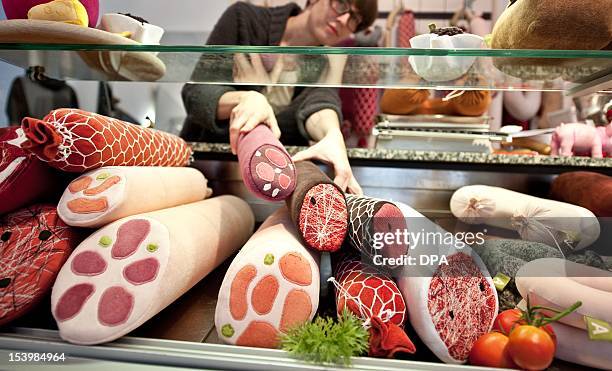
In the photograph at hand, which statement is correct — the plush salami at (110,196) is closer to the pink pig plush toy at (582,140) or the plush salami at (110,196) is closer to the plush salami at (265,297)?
the plush salami at (265,297)

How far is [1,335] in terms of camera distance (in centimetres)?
61

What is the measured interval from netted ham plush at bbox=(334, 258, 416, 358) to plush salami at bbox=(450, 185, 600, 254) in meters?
0.27

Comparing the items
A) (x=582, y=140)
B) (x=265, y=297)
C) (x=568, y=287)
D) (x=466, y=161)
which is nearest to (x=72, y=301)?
(x=265, y=297)

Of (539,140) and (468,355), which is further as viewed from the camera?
(539,140)

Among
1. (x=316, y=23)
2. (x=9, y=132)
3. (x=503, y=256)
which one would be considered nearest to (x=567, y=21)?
(x=503, y=256)

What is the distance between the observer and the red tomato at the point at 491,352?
0.55 m

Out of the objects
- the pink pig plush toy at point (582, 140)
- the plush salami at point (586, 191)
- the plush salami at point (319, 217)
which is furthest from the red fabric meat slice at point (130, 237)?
the pink pig plush toy at point (582, 140)

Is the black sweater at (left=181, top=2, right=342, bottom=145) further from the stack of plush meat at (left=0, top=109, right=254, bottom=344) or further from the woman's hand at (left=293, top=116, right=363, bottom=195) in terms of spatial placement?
the stack of plush meat at (left=0, top=109, right=254, bottom=344)

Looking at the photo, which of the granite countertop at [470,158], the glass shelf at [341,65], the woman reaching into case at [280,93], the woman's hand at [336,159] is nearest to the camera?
the glass shelf at [341,65]

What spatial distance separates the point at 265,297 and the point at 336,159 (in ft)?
1.64

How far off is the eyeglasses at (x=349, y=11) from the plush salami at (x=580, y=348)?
136 cm

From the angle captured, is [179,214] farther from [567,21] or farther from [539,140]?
[539,140]

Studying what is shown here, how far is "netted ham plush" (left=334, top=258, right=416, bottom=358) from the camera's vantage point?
58cm

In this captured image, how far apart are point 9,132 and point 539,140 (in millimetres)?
1476
